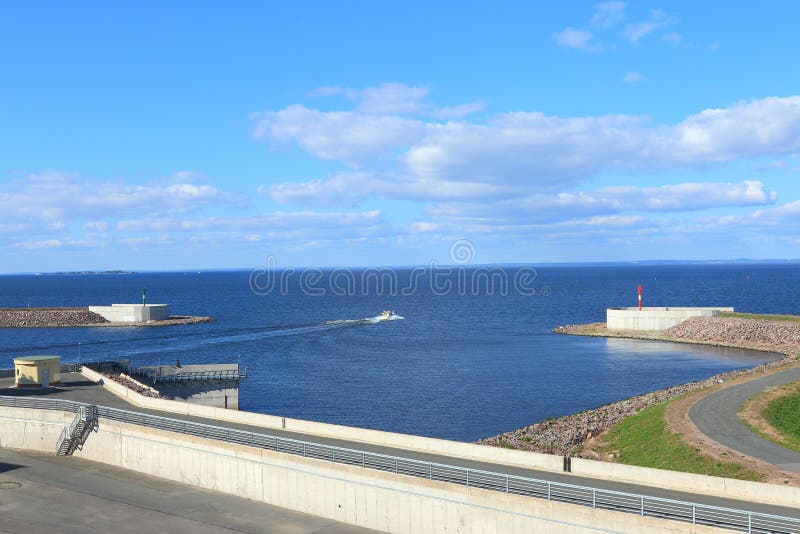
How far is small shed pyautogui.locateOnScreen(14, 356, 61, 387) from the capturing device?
167 feet

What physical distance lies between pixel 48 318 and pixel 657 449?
152 meters

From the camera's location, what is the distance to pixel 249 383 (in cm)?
7981

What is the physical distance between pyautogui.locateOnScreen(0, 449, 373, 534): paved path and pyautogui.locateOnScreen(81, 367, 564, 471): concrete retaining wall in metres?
5.20

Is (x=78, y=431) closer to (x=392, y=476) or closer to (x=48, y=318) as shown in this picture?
(x=392, y=476)

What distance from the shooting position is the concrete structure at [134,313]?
15775 centimetres

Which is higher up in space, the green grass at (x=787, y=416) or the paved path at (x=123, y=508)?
the green grass at (x=787, y=416)

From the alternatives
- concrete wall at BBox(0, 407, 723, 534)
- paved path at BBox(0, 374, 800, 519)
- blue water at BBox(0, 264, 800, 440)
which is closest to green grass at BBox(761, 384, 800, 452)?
paved path at BBox(0, 374, 800, 519)

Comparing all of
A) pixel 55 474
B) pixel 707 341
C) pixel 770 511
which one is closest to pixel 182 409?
pixel 55 474

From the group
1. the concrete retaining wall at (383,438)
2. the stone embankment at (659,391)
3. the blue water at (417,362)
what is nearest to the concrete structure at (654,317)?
the stone embankment at (659,391)

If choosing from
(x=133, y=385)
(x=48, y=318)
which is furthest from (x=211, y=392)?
(x=48, y=318)

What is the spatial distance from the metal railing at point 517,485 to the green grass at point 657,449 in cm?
1096

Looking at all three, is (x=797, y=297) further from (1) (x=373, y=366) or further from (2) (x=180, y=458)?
(2) (x=180, y=458)

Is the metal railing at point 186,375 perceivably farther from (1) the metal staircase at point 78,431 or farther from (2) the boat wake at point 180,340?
(2) the boat wake at point 180,340

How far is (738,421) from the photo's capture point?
140ft
